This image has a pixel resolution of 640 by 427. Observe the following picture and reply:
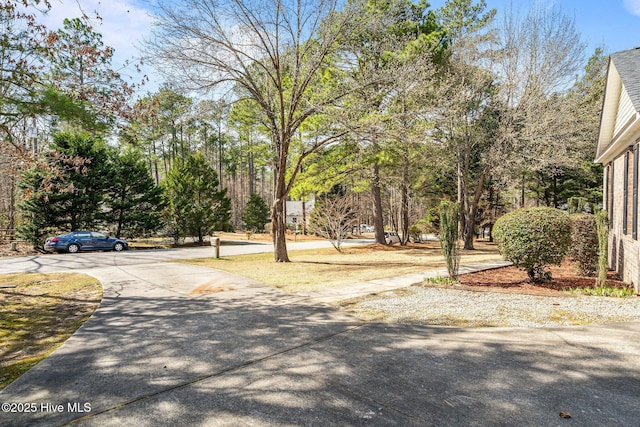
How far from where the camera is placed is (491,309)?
6008 mm

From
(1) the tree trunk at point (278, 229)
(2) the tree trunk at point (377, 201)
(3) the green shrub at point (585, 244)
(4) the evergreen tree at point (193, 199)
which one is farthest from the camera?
(4) the evergreen tree at point (193, 199)

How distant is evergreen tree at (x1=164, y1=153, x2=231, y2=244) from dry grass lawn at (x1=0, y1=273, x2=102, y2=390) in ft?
46.1

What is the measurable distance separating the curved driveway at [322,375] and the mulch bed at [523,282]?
2729 mm

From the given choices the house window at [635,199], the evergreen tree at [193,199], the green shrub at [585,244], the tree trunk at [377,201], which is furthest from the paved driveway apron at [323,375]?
the evergreen tree at [193,199]

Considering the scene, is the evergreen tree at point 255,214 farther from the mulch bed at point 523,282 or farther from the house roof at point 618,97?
the house roof at point 618,97

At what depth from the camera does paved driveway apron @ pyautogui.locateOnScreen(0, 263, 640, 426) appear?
2803mm

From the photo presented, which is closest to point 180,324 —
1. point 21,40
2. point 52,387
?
point 52,387

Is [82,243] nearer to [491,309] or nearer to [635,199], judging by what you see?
[491,309]

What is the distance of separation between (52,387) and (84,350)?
3.32ft

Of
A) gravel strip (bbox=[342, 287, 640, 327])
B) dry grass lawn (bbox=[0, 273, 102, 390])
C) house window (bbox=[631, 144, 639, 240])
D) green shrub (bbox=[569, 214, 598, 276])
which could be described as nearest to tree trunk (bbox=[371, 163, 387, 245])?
green shrub (bbox=[569, 214, 598, 276])

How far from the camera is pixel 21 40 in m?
5.95

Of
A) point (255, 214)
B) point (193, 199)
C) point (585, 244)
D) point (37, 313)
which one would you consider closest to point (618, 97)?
point (585, 244)

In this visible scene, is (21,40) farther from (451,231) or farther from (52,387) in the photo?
(451,231)

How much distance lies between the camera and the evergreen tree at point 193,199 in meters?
23.7
